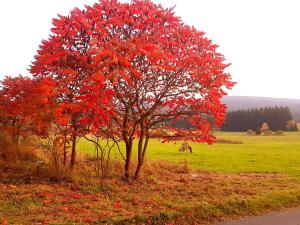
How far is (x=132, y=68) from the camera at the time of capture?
12.2m

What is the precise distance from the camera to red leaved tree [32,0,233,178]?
12.1 meters

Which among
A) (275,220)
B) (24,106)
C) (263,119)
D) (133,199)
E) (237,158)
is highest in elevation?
(263,119)

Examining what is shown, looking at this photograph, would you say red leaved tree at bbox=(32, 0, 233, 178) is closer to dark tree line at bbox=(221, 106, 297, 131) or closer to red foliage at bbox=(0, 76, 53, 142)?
red foliage at bbox=(0, 76, 53, 142)

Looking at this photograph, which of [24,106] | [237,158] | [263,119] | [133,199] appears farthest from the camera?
[263,119]

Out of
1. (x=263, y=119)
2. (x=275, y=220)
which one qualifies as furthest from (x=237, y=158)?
(x=263, y=119)

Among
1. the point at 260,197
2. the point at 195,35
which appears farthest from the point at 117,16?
the point at 260,197

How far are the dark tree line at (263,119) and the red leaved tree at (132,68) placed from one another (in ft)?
313

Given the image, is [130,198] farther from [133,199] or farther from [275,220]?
[275,220]

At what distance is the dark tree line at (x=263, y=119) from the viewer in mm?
107562

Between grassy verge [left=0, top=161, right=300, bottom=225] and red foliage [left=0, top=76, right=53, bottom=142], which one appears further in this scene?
red foliage [left=0, top=76, right=53, bottom=142]

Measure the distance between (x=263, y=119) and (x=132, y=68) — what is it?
102 meters

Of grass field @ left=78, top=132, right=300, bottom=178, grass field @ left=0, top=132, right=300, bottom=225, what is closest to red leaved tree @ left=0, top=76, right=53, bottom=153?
grass field @ left=0, top=132, right=300, bottom=225

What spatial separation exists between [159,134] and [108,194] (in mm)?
4476

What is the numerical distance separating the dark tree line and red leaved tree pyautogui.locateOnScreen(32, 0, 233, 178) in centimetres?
9531
